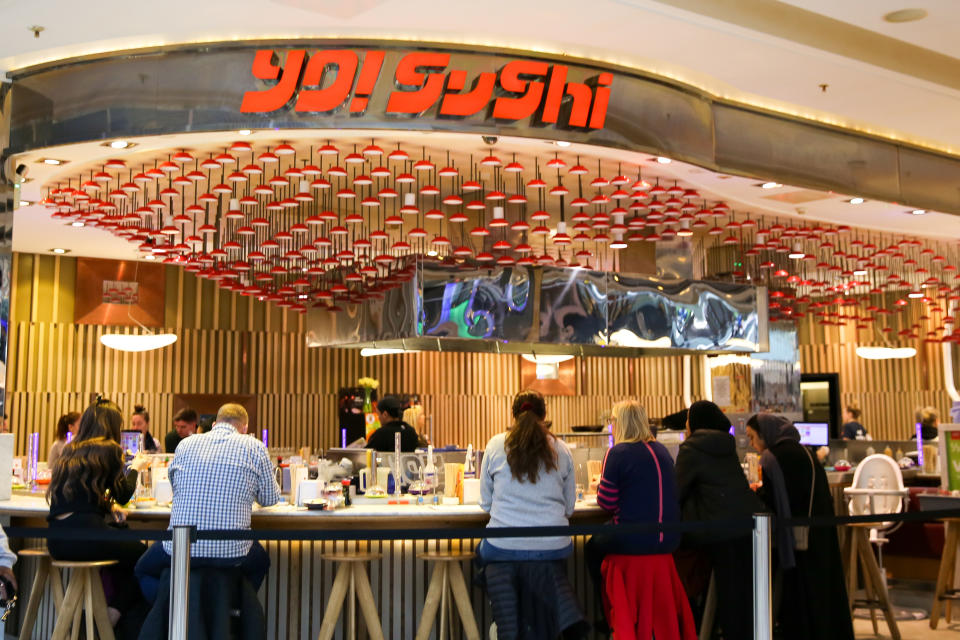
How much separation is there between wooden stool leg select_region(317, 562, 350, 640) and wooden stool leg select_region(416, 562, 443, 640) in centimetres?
46

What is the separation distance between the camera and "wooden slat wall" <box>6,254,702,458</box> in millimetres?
13109

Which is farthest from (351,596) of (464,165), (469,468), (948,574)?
(948,574)

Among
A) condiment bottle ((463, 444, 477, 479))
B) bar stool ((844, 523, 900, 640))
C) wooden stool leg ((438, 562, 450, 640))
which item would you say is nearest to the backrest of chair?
bar stool ((844, 523, 900, 640))

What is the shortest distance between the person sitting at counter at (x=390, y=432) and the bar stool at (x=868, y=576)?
3648 mm

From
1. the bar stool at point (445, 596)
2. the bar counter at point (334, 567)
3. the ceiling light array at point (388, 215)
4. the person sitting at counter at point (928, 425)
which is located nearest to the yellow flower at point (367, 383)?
the ceiling light array at point (388, 215)

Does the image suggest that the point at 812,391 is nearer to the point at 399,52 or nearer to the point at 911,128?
the point at 911,128

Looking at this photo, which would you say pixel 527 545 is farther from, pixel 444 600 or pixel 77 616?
pixel 77 616

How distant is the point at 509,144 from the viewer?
7.93 metres

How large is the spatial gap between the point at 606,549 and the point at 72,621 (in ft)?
9.88

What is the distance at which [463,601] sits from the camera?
19.2 feet

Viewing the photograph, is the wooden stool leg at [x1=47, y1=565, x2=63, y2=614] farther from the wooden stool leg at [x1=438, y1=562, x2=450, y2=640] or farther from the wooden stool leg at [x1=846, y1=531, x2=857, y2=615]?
the wooden stool leg at [x1=846, y1=531, x2=857, y2=615]

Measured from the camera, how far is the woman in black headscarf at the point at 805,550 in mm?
6270

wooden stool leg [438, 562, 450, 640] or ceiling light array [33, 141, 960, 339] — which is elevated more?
ceiling light array [33, 141, 960, 339]

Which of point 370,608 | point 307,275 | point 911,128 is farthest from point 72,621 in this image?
point 911,128
